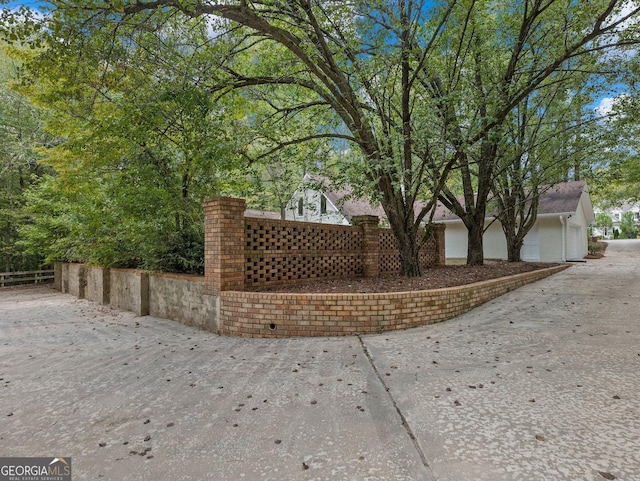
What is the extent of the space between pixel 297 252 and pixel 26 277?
16.7m

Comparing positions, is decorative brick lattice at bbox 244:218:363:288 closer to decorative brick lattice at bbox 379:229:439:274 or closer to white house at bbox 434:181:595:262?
decorative brick lattice at bbox 379:229:439:274

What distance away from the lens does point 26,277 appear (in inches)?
637

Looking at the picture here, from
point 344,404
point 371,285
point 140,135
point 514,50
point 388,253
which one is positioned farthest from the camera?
point 388,253

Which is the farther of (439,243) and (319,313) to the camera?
(439,243)

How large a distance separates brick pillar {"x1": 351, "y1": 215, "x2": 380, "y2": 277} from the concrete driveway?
9.30 ft

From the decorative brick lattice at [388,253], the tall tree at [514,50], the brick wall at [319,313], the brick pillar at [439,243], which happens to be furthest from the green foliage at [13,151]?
the tall tree at [514,50]

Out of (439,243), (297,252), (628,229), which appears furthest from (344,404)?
(628,229)

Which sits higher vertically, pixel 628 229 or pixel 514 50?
pixel 514 50

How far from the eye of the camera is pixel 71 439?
2418 mm

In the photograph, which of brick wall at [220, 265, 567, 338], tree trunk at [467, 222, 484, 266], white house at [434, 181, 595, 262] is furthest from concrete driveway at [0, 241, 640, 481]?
white house at [434, 181, 595, 262]

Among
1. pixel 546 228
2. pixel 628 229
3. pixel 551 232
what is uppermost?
pixel 628 229

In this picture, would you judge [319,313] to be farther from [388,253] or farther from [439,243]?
[439,243]

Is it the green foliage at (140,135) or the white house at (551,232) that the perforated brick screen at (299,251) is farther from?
the white house at (551,232)

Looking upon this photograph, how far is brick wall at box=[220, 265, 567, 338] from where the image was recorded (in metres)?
4.93
